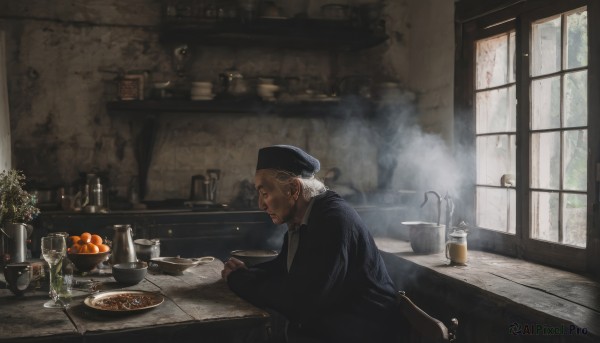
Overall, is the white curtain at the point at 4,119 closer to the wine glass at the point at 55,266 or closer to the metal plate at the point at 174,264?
the metal plate at the point at 174,264

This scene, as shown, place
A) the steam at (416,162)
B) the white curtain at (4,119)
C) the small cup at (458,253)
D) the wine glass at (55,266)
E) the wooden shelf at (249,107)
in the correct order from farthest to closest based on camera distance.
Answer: the wooden shelf at (249,107), the steam at (416,162), the white curtain at (4,119), the small cup at (458,253), the wine glass at (55,266)

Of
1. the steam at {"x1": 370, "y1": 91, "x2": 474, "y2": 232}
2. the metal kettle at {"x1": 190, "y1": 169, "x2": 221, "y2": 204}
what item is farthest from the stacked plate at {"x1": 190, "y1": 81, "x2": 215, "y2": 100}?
the steam at {"x1": 370, "y1": 91, "x2": 474, "y2": 232}

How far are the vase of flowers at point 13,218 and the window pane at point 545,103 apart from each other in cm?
347

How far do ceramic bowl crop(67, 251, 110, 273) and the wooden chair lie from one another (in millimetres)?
1668

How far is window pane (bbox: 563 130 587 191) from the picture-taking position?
3.65m

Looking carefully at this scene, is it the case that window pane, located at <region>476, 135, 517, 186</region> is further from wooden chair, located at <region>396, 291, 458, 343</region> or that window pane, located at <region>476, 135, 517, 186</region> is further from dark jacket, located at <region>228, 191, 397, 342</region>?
wooden chair, located at <region>396, 291, 458, 343</region>

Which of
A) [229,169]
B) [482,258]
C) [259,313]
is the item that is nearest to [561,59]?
[482,258]

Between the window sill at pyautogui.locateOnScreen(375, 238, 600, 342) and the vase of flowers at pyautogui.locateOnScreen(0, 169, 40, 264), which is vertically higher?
the vase of flowers at pyautogui.locateOnScreen(0, 169, 40, 264)

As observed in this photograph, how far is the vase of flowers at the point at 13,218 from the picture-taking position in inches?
125

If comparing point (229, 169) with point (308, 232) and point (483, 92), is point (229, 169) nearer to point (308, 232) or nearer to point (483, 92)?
point (483, 92)

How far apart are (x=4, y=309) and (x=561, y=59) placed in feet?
12.0

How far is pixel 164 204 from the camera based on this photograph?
554cm

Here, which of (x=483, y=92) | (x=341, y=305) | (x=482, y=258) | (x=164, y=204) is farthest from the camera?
(x=164, y=204)

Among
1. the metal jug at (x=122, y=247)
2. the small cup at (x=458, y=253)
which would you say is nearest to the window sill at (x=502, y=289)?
the small cup at (x=458, y=253)
